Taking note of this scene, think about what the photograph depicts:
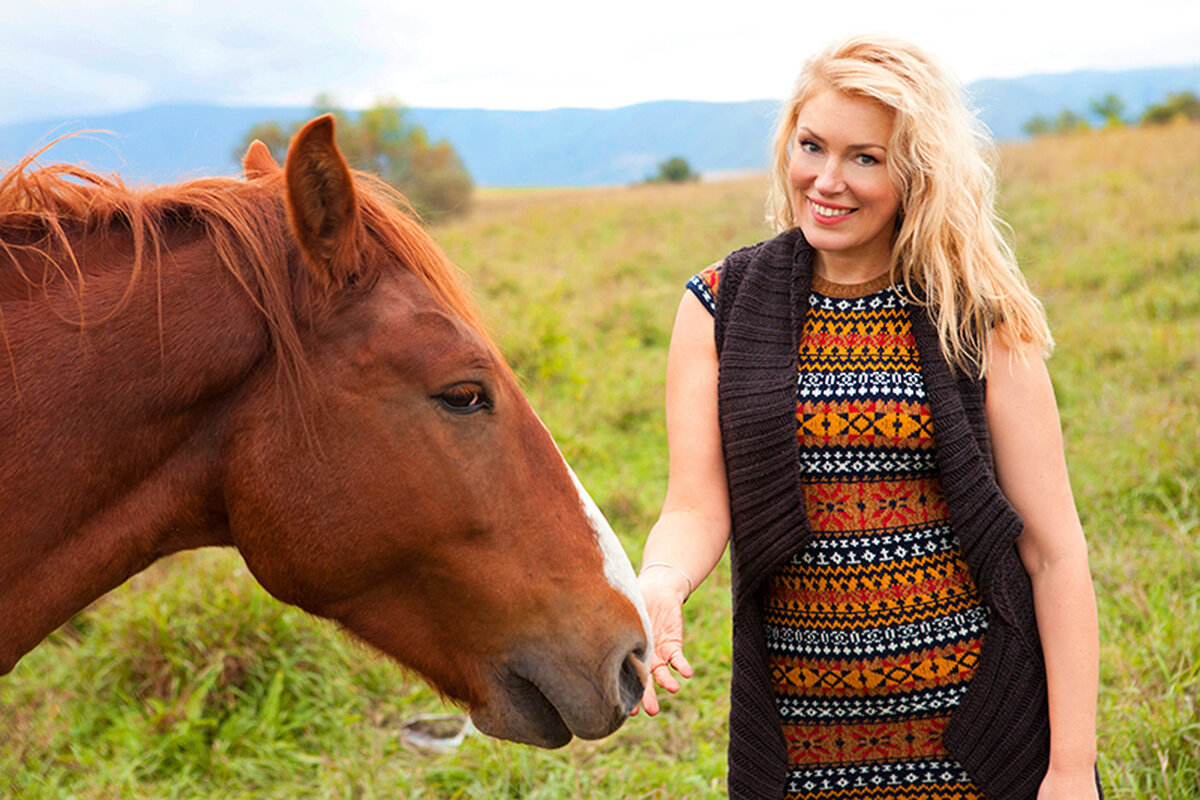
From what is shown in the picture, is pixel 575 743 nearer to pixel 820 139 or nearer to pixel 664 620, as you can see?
pixel 664 620

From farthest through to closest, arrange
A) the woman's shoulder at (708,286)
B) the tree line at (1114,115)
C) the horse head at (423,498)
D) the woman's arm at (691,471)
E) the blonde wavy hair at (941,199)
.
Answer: the tree line at (1114,115) → the woman's shoulder at (708,286) → the woman's arm at (691,471) → the blonde wavy hair at (941,199) → the horse head at (423,498)

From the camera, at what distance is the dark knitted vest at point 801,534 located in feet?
5.78

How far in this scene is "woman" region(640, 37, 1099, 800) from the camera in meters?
1.78

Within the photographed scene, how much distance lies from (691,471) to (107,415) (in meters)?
1.15

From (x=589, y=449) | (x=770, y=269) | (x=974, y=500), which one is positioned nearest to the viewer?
(x=974, y=500)

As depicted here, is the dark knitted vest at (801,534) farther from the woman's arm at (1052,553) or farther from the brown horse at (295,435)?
the brown horse at (295,435)

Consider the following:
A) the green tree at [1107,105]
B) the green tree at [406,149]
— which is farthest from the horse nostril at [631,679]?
the green tree at [1107,105]

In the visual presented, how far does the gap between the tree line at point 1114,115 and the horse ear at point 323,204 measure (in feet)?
66.1

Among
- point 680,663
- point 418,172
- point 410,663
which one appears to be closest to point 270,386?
point 410,663

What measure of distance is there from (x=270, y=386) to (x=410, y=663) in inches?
23.2

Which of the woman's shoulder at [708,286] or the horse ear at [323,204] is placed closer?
the horse ear at [323,204]

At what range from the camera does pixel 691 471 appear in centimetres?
196

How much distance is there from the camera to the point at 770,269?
197 centimetres

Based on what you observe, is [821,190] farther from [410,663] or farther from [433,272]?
[410,663]
